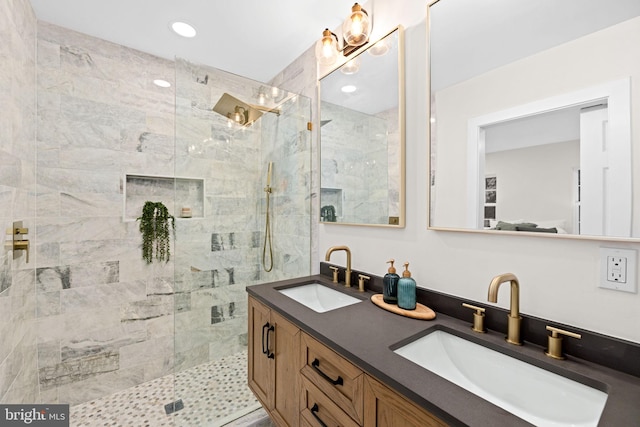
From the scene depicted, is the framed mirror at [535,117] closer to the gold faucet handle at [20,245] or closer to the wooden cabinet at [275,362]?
the wooden cabinet at [275,362]

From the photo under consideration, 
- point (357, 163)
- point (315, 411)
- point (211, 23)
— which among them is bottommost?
point (315, 411)

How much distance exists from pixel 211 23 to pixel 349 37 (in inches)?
37.5

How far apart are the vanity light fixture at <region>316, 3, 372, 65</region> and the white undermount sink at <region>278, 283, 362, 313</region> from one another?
1.48 metres

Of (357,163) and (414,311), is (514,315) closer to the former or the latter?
(414,311)

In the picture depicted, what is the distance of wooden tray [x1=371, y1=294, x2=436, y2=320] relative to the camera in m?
1.10

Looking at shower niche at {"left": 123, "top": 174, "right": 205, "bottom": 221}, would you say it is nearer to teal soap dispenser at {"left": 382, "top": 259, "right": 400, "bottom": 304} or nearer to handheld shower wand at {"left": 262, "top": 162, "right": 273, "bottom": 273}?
handheld shower wand at {"left": 262, "top": 162, "right": 273, "bottom": 273}

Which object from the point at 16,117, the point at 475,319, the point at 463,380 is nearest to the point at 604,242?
the point at 475,319

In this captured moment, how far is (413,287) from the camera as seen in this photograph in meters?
1.17

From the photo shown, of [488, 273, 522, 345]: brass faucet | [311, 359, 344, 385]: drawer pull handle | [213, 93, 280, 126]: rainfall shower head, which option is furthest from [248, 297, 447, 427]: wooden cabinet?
[213, 93, 280, 126]: rainfall shower head

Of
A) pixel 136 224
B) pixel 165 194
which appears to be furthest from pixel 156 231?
pixel 165 194

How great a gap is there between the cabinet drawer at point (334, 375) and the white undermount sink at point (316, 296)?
49cm

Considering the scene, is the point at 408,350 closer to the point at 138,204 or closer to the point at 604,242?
the point at 604,242

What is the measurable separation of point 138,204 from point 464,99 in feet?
7.66

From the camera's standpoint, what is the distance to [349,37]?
5.05ft
